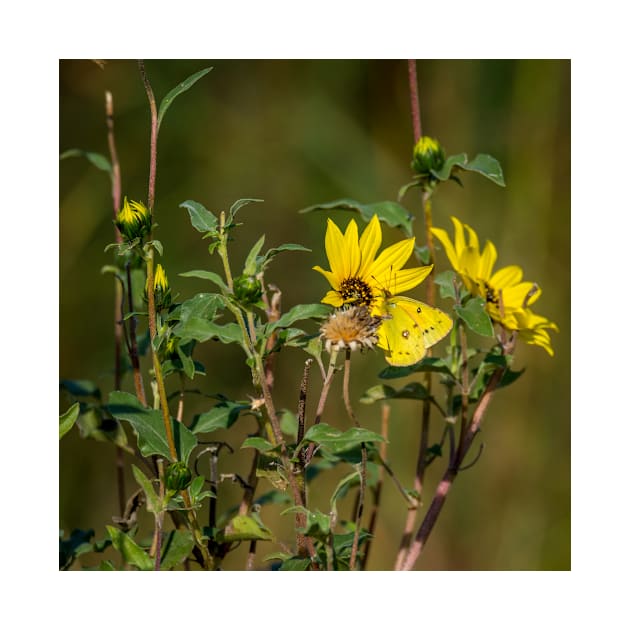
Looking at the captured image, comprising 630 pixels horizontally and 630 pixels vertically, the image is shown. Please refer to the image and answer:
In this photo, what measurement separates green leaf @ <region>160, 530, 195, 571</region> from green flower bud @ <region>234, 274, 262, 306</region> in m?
0.26

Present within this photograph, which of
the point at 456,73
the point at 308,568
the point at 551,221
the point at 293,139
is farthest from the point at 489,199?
the point at 308,568

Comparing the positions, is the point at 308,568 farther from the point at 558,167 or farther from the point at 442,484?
the point at 558,167

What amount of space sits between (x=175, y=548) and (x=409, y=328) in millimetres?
335

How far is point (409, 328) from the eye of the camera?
32.8 inches

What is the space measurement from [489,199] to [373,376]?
1.90 feet

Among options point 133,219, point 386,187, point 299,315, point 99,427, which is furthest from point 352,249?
point 386,187

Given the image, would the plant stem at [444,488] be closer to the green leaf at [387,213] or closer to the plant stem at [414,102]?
the green leaf at [387,213]

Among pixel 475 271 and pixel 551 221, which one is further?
pixel 551 221

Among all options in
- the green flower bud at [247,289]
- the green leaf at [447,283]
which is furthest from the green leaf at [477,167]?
the green flower bud at [247,289]

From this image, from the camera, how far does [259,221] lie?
198cm

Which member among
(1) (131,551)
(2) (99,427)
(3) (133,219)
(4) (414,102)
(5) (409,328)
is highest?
(4) (414,102)

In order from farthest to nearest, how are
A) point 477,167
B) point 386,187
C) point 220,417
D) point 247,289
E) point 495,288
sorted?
point 386,187 → point 495,288 → point 477,167 → point 220,417 → point 247,289

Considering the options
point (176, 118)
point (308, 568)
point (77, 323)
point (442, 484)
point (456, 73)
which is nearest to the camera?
point (308, 568)

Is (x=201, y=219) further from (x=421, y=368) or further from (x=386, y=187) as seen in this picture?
(x=386, y=187)
